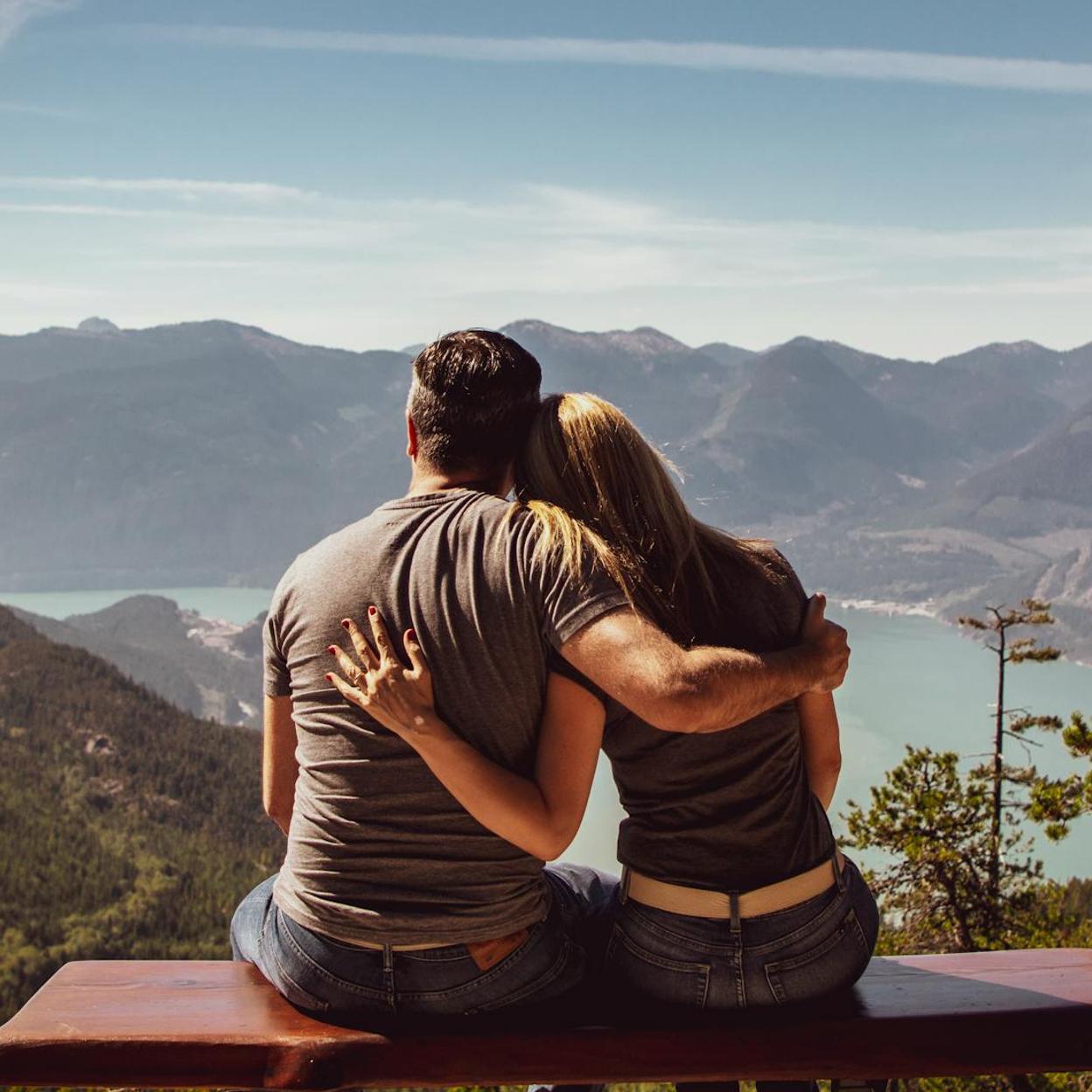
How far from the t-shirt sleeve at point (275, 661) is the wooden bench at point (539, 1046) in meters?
0.58

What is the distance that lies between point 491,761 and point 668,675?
0.34 meters

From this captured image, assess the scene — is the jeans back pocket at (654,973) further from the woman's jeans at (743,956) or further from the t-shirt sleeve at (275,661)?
the t-shirt sleeve at (275,661)

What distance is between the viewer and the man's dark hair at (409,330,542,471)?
6.79 ft

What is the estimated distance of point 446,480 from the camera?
7.02ft

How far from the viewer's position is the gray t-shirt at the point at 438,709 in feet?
6.48

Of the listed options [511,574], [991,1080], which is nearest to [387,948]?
[511,574]

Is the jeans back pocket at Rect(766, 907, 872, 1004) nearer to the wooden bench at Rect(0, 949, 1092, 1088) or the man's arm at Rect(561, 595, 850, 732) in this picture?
the wooden bench at Rect(0, 949, 1092, 1088)

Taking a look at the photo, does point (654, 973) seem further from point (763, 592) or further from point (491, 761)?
point (763, 592)

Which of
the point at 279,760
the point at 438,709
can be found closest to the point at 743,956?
the point at 438,709

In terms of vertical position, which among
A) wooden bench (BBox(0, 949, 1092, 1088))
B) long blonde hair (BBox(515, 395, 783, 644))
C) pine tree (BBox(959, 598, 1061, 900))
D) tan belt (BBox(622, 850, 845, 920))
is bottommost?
pine tree (BBox(959, 598, 1061, 900))

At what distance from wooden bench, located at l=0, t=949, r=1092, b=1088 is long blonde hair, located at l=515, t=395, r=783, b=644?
724 mm

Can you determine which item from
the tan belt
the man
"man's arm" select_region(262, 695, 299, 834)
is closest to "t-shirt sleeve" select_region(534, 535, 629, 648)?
the man

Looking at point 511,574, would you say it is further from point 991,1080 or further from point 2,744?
point 2,744

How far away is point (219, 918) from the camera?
2763 inches
